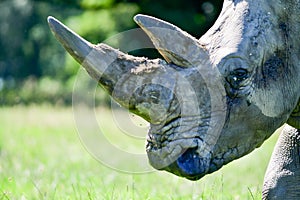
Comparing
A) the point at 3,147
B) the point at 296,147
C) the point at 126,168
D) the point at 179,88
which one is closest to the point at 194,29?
the point at 3,147

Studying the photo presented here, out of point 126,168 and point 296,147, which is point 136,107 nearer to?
point 296,147

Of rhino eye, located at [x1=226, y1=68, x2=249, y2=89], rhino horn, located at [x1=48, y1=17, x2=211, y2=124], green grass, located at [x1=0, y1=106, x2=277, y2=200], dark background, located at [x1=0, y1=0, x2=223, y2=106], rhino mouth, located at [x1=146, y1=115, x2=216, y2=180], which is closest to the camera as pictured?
rhino horn, located at [x1=48, y1=17, x2=211, y2=124]

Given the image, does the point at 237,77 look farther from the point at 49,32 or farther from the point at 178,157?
the point at 49,32

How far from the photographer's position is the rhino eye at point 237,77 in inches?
192

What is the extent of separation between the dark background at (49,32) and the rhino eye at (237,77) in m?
12.5

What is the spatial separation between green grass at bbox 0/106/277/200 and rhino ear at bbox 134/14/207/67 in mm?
1800

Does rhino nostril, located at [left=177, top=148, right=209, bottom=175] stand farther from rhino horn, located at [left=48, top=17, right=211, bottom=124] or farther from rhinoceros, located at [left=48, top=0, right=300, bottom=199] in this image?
rhino horn, located at [left=48, top=17, right=211, bottom=124]

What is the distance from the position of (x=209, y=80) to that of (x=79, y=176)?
408 centimetres

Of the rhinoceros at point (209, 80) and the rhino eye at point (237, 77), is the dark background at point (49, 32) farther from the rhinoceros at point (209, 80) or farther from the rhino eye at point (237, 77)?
the rhino eye at point (237, 77)

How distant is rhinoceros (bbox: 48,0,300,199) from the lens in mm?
4629

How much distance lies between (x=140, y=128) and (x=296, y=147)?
61.6 inches

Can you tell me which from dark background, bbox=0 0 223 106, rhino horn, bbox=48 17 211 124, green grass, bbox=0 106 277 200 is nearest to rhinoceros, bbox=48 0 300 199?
rhino horn, bbox=48 17 211 124

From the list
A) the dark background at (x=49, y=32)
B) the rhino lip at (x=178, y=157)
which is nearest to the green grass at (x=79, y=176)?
the rhino lip at (x=178, y=157)

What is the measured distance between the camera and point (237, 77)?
16.1ft
